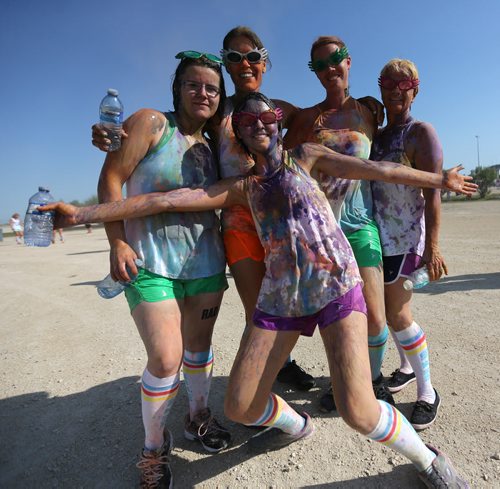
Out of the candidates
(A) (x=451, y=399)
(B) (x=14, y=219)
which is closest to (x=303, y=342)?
(A) (x=451, y=399)

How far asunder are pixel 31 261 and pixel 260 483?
14.4 meters

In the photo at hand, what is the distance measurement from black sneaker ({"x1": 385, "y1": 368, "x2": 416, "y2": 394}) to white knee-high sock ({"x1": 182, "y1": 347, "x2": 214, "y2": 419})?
1654mm

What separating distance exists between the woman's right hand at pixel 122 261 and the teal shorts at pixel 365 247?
1572 mm

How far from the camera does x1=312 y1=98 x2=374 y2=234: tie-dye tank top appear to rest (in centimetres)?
285

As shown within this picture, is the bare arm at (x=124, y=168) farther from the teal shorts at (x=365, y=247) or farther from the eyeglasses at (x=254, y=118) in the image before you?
the teal shorts at (x=365, y=247)

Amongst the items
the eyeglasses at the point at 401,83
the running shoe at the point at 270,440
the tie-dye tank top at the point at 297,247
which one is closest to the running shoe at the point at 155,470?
the running shoe at the point at 270,440

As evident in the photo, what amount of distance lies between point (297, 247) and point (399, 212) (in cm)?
115

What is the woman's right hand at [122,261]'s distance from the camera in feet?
7.92

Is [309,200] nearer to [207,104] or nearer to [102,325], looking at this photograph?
[207,104]

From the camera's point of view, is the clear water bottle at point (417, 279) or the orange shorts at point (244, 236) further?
the clear water bottle at point (417, 279)

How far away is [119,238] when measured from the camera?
251 centimetres

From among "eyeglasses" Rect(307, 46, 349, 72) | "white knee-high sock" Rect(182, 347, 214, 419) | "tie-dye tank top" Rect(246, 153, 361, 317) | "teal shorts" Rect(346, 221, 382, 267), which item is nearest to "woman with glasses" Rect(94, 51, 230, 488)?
"white knee-high sock" Rect(182, 347, 214, 419)

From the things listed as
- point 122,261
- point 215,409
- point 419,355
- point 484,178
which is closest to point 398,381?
point 419,355

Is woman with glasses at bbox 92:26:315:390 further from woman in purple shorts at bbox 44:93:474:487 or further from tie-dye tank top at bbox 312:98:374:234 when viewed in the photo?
tie-dye tank top at bbox 312:98:374:234
